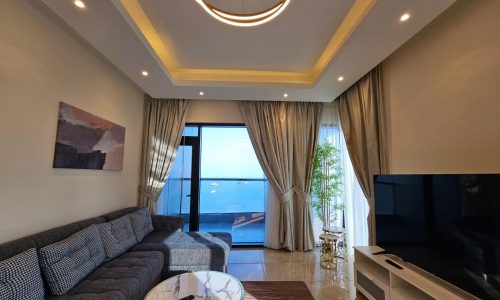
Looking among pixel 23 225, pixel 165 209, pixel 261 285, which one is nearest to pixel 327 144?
pixel 261 285

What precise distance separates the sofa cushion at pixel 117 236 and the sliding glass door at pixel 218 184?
1395 mm

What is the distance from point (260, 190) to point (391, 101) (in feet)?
8.90

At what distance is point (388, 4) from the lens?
1881 mm

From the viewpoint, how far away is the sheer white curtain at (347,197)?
12.0 ft

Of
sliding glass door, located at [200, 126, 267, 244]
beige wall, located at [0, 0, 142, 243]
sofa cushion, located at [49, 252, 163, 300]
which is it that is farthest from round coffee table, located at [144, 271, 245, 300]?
sliding glass door, located at [200, 126, 267, 244]

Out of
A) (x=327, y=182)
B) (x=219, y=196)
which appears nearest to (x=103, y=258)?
(x=219, y=196)

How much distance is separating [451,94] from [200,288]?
281cm

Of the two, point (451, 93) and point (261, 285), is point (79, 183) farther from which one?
point (451, 93)

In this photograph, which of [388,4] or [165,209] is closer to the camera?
[388,4]

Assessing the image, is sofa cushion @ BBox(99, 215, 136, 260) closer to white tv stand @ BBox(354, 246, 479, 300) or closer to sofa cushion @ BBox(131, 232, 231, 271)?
sofa cushion @ BBox(131, 232, 231, 271)

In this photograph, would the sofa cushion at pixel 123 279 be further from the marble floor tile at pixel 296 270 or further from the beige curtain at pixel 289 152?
the beige curtain at pixel 289 152

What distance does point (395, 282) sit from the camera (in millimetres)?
2125

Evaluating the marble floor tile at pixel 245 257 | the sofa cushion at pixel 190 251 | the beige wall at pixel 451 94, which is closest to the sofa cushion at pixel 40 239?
the sofa cushion at pixel 190 251

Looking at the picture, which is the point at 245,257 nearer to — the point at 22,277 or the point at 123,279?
the point at 123,279
